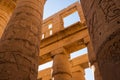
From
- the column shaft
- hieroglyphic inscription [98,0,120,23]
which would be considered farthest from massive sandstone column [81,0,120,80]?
the column shaft

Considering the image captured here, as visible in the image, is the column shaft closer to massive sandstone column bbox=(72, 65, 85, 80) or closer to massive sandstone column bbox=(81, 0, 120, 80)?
massive sandstone column bbox=(72, 65, 85, 80)

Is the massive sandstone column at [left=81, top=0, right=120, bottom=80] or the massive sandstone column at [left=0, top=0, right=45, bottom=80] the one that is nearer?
the massive sandstone column at [left=81, top=0, right=120, bottom=80]

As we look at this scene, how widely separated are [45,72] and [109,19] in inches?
503

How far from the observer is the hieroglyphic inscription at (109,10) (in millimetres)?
1802

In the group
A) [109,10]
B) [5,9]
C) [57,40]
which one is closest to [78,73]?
[57,40]

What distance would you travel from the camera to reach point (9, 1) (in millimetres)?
9180

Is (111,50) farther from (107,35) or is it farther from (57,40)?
(57,40)

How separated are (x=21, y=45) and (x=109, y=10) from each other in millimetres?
2485

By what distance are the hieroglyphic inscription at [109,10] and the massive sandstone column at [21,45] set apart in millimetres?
2095

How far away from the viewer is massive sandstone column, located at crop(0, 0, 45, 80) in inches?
133

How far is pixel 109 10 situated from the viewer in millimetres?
1890

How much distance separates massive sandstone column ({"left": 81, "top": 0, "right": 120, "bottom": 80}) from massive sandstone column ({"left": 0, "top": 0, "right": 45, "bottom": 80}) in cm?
189

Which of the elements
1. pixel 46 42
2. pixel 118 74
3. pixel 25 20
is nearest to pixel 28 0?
pixel 25 20

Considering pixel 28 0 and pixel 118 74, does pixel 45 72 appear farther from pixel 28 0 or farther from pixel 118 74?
pixel 118 74
